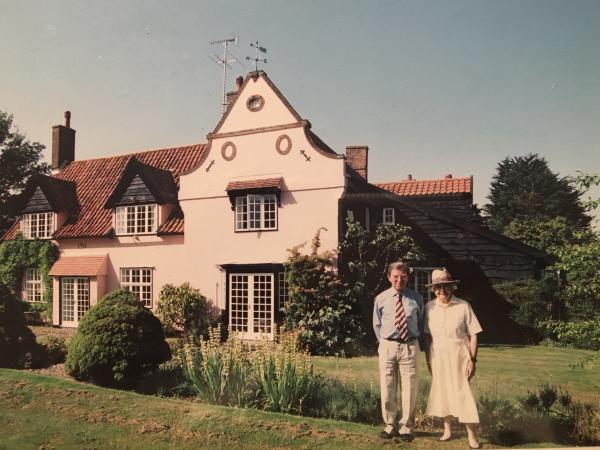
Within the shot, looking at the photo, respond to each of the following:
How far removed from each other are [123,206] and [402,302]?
9449 millimetres

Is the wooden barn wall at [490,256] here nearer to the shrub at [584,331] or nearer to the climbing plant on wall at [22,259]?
the shrub at [584,331]

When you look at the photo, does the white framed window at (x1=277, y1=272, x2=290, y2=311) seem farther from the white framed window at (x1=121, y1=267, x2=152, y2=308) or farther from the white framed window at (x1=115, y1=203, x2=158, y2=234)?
the white framed window at (x1=115, y1=203, x2=158, y2=234)

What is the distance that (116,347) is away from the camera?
311 inches

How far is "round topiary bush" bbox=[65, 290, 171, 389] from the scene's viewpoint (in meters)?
7.84

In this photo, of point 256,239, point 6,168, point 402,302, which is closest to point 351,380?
point 402,302

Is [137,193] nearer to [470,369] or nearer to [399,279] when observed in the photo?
[399,279]

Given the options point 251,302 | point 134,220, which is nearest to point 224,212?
point 134,220

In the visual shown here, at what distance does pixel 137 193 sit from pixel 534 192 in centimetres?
1049

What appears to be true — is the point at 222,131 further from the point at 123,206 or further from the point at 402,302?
the point at 402,302

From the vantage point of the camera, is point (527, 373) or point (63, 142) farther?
point (63, 142)

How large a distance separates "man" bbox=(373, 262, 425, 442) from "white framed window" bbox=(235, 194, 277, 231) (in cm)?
771

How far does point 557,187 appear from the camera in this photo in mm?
7406

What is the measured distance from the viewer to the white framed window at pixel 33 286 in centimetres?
1027

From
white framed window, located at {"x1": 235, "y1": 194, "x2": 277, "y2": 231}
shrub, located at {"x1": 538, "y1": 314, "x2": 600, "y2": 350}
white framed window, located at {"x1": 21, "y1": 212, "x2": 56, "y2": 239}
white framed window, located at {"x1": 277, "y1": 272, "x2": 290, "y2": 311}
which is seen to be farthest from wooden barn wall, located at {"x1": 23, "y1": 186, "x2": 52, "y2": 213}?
shrub, located at {"x1": 538, "y1": 314, "x2": 600, "y2": 350}
